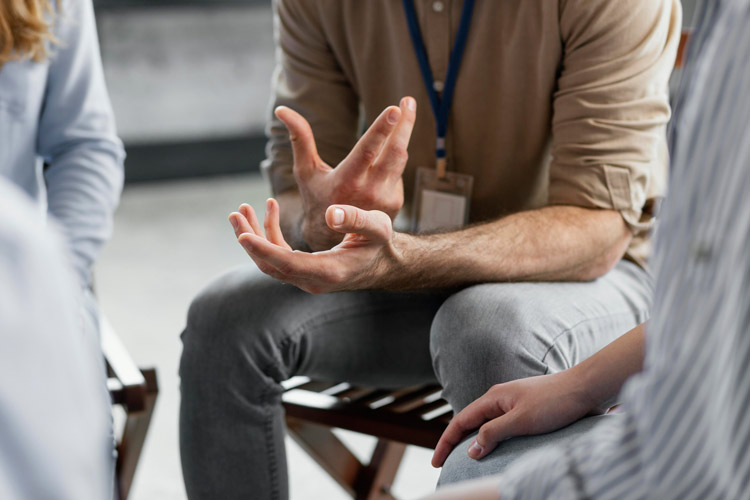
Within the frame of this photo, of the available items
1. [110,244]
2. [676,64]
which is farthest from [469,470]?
[110,244]

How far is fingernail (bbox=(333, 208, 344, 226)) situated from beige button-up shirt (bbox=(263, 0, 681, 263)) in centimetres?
39

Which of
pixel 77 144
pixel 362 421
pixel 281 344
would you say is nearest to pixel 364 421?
pixel 362 421

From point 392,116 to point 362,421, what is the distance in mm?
381

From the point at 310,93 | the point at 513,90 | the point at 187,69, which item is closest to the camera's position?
the point at 513,90

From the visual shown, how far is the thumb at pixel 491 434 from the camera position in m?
0.83

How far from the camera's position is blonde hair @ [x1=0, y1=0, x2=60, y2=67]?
3.92 ft

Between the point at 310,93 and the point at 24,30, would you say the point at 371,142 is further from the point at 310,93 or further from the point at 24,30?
the point at 24,30

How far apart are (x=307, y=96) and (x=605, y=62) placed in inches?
16.8

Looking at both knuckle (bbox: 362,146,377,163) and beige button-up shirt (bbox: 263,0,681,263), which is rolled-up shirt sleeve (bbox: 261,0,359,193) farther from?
knuckle (bbox: 362,146,377,163)

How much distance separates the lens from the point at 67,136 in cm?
127

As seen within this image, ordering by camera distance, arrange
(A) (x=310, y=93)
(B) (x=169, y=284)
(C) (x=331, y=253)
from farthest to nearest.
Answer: (B) (x=169, y=284) < (A) (x=310, y=93) < (C) (x=331, y=253)

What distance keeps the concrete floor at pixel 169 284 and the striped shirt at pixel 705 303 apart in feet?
3.95

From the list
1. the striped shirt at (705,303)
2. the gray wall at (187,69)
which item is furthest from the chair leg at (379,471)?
the gray wall at (187,69)

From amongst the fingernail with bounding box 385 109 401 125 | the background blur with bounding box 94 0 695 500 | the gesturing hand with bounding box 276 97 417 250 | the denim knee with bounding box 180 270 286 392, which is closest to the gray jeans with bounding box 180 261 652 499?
the denim knee with bounding box 180 270 286 392
